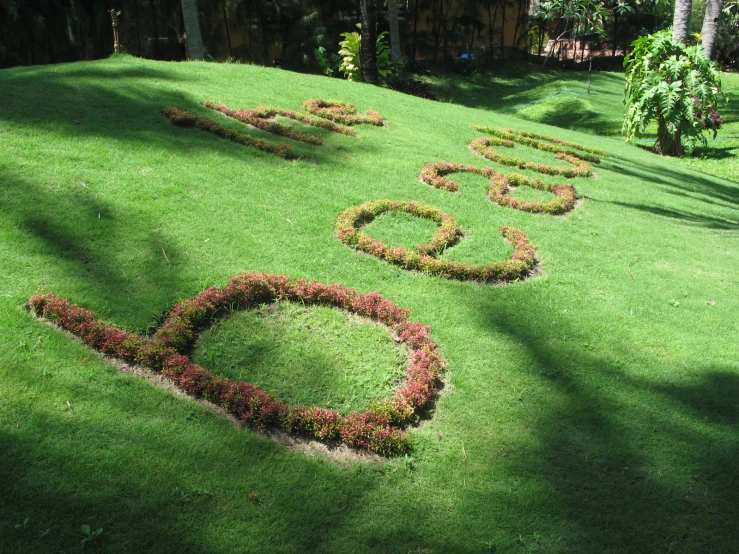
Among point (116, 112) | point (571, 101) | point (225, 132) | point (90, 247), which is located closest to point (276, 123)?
point (225, 132)

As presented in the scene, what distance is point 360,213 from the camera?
6.75m

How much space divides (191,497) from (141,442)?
485 mm

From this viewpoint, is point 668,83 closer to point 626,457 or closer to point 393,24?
point 393,24

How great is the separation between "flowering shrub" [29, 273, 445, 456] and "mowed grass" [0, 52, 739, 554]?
0.40ft

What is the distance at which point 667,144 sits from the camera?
1516 centimetres

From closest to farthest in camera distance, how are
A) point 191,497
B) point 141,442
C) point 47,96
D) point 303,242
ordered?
point 191,497 < point 141,442 < point 303,242 < point 47,96

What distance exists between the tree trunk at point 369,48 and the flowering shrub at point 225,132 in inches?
301

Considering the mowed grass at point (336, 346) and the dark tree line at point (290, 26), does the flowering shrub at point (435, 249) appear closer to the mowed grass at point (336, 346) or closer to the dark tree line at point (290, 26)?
the mowed grass at point (336, 346)

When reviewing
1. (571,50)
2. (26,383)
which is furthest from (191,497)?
(571,50)

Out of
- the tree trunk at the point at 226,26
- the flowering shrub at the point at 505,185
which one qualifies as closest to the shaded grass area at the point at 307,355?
the flowering shrub at the point at 505,185

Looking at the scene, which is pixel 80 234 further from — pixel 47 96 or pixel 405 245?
pixel 47 96

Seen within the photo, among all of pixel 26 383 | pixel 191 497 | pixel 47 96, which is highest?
pixel 47 96

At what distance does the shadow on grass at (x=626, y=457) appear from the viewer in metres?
3.52

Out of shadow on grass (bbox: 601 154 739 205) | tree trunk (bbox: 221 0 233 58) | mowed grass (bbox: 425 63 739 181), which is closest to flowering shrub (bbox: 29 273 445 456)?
shadow on grass (bbox: 601 154 739 205)
